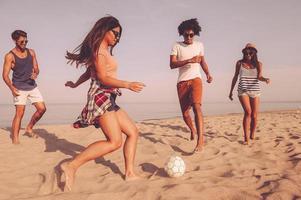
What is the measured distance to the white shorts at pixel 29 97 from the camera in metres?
5.81

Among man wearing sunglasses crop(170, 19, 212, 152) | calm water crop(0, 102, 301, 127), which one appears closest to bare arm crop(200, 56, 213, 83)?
man wearing sunglasses crop(170, 19, 212, 152)

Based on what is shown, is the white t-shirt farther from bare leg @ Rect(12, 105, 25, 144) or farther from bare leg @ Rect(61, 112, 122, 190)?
bare leg @ Rect(12, 105, 25, 144)

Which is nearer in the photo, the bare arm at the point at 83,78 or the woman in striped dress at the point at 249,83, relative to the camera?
the bare arm at the point at 83,78

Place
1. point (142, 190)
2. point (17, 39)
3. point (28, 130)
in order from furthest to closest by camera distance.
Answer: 1. point (28, 130)
2. point (17, 39)
3. point (142, 190)

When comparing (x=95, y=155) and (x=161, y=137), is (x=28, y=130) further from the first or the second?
(x=95, y=155)

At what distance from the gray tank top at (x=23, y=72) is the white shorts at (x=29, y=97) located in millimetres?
80

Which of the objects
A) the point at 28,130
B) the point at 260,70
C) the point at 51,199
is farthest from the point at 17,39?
the point at 260,70

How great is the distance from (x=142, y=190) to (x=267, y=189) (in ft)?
4.07

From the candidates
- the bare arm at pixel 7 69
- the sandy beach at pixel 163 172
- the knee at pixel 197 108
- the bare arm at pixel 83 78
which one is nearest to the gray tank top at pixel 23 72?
the bare arm at pixel 7 69

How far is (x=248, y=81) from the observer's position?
5918 millimetres

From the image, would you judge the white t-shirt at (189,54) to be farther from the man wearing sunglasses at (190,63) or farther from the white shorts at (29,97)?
the white shorts at (29,97)

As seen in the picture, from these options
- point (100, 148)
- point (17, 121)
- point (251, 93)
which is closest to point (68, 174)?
point (100, 148)

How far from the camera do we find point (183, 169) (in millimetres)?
3613

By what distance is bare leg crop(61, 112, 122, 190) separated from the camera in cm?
330
